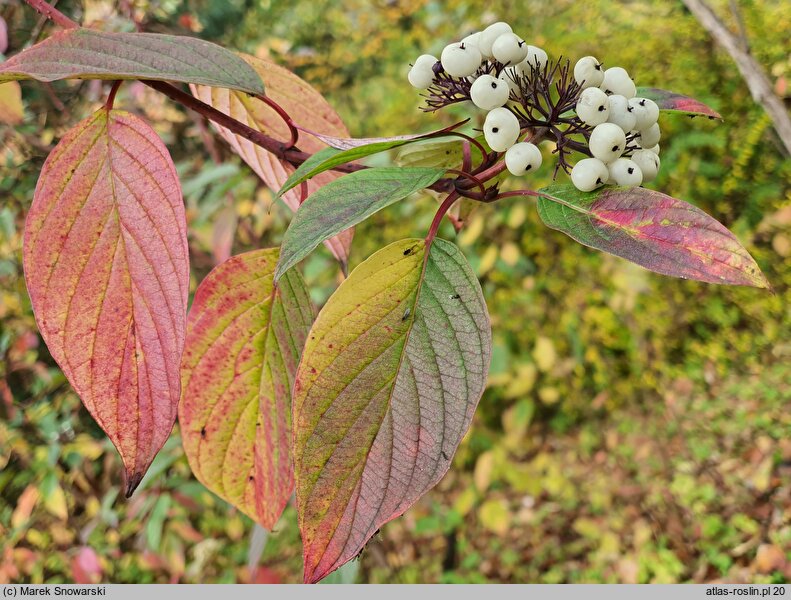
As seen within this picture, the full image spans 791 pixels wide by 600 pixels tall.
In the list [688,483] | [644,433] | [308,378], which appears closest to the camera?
[308,378]

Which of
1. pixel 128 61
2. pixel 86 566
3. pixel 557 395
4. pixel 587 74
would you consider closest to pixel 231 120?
pixel 128 61

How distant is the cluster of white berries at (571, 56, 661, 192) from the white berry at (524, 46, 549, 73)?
0.02 m

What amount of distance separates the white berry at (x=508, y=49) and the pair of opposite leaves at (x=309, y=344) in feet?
0.30

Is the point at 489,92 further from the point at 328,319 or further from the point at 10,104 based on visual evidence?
the point at 10,104

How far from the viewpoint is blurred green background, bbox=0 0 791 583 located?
1.29m

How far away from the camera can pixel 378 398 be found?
276mm

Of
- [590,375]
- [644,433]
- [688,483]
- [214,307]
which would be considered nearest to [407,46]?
[590,375]

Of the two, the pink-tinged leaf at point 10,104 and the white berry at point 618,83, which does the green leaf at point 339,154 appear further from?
the pink-tinged leaf at point 10,104

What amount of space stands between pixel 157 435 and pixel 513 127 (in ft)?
0.68

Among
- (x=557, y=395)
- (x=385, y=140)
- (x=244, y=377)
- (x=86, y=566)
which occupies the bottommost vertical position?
(x=557, y=395)

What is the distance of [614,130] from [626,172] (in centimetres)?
2

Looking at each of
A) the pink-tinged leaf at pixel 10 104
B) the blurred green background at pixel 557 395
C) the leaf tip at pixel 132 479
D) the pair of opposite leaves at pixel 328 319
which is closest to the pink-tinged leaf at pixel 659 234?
the pair of opposite leaves at pixel 328 319
